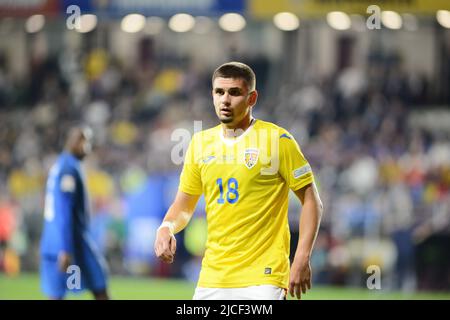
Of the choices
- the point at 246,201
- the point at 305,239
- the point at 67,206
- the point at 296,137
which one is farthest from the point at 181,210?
the point at 296,137

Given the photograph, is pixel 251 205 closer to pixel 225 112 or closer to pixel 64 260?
pixel 225 112

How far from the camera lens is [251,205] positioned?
5746 mm

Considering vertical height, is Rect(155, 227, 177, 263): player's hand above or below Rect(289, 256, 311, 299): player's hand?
above

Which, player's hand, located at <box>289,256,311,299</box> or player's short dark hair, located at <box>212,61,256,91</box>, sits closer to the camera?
player's hand, located at <box>289,256,311,299</box>

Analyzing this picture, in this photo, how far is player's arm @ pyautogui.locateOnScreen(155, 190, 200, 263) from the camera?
5566 mm

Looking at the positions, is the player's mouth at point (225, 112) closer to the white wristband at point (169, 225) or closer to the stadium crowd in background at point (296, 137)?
the white wristband at point (169, 225)

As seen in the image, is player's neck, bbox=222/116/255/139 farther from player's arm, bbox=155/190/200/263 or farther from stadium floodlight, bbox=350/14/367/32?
stadium floodlight, bbox=350/14/367/32

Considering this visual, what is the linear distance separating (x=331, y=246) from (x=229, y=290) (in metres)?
9.02

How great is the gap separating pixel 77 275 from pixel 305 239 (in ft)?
13.8

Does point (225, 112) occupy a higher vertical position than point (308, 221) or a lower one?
higher

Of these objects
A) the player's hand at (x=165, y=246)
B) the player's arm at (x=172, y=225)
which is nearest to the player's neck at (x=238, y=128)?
the player's arm at (x=172, y=225)

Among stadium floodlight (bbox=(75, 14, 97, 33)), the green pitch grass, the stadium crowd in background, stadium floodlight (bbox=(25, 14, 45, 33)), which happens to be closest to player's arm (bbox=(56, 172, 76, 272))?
the green pitch grass

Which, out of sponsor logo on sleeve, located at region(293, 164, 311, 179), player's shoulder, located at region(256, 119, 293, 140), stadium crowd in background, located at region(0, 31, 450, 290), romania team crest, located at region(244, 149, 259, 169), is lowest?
sponsor logo on sleeve, located at region(293, 164, 311, 179)
